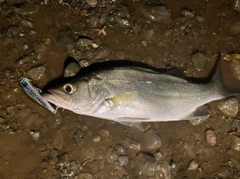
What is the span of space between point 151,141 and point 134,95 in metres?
1.06

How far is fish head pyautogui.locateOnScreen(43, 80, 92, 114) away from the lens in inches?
187

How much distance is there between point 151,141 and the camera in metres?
5.46

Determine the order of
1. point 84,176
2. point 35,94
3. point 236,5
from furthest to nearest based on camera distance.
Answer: point 236,5 < point 35,94 < point 84,176

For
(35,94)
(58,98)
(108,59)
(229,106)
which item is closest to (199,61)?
(229,106)

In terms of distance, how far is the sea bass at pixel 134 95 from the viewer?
4840mm

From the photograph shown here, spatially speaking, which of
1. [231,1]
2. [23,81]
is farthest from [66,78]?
[231,1]

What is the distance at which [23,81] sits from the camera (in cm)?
539

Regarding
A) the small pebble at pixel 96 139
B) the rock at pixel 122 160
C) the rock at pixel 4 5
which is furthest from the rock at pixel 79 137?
the rock at pixel 4 5

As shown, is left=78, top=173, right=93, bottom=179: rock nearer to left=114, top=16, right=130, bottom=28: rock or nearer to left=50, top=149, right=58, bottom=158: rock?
left=50, top=149, right=58, bottom=158: rock

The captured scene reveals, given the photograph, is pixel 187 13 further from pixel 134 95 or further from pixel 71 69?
pixel 71 69

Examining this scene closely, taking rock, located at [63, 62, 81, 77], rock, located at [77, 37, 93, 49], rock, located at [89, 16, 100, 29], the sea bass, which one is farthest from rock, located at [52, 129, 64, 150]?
rock, located at [89, 16, 100, 29]

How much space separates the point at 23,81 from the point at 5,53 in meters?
0.74

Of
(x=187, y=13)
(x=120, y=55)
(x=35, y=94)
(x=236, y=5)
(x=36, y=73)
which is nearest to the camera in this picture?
(x=35, y=94)

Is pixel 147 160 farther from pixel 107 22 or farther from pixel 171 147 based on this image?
pixel 107 22
